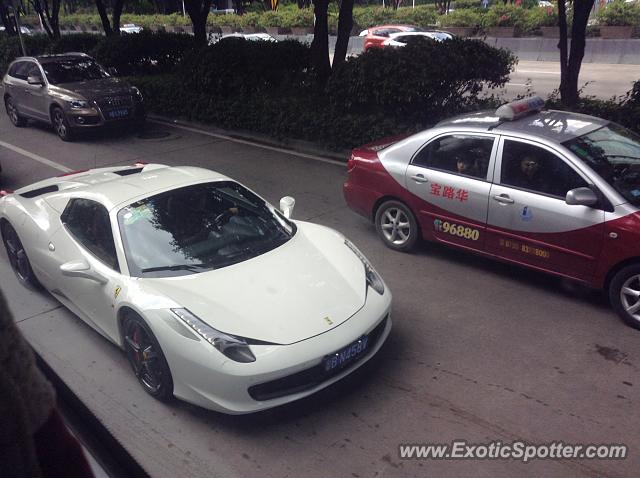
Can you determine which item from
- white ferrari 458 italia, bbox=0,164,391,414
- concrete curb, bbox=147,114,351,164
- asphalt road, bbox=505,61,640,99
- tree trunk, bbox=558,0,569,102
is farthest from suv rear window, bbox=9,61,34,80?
asphalt road, bbox=505,61,640,99

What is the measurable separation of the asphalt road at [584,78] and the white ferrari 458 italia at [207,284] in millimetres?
12474

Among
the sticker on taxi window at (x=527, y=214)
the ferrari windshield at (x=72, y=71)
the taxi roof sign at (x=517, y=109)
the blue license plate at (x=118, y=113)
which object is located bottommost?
the sticker on taxi window at (x=527, y=214)

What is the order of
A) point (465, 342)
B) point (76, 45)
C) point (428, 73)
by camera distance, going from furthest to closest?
point (76, 45) → point (428, 73) → point (465, 342)

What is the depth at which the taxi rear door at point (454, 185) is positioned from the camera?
579 cm

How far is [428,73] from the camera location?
9.78 metres

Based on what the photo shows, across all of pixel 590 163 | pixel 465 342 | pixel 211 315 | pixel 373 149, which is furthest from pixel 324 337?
pixel 373 149

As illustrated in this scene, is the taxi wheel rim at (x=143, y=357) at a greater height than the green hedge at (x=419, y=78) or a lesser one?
lesser

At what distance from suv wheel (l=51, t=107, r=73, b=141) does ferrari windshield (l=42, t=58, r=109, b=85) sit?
673mm

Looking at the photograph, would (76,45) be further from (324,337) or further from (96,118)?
(324,337)

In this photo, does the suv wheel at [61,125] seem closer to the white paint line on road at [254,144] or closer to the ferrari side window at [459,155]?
the white paint line on road at [254,144]


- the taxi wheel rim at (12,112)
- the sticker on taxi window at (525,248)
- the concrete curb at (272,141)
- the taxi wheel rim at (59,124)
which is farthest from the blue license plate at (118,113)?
the sticker on taxi window at (525,248)

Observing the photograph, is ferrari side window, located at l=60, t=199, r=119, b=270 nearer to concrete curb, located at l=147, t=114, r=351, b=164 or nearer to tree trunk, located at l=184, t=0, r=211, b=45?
concrete curb, located at l=147, t=114, r=351, b=164

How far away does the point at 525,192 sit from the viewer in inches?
215

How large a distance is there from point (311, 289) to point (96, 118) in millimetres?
9790
